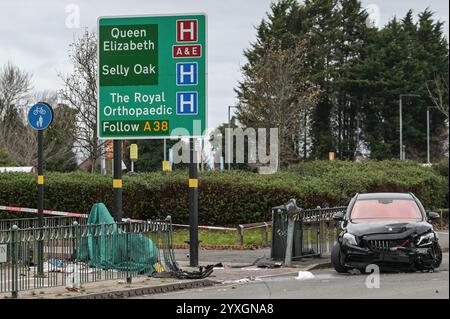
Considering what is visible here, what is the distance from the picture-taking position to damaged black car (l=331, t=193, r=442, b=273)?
16.4 meters

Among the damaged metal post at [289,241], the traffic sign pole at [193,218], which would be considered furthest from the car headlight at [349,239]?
the traffic sign pole at [193,218]

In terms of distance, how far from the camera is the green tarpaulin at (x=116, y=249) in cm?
1498

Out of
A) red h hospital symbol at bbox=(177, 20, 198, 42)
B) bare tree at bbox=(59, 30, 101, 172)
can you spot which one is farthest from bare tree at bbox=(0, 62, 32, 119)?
red h hospital symbol at bbox=(177, 20, 198, 42)

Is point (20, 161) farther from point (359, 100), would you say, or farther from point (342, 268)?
→ point (342, 268)

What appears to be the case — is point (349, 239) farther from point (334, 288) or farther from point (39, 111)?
point (39, 111)

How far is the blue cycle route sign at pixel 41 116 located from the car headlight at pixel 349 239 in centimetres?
617

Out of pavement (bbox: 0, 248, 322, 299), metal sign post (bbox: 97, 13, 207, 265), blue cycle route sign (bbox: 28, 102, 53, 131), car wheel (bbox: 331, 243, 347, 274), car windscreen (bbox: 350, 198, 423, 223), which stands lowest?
pavement (bbox: 0, 248, 322, 299)

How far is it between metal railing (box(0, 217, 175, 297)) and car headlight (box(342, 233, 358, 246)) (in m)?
3.28

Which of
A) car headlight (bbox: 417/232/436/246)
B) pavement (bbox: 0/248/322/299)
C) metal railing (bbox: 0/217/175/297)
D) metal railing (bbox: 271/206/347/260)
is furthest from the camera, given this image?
metal railing (bbox: 271/206/347/260)

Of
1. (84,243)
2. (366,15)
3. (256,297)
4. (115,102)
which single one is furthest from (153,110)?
(366,15)

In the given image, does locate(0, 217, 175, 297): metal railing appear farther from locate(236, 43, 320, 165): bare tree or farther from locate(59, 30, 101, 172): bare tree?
locate(236, 43, 320, 165): bare tree

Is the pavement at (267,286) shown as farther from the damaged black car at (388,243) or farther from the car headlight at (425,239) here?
the car headlight at (425,239)

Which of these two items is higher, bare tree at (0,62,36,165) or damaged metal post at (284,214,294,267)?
bare tree at (0,62,36,165)

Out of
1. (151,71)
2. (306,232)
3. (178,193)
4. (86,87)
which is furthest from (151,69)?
(86,87)
